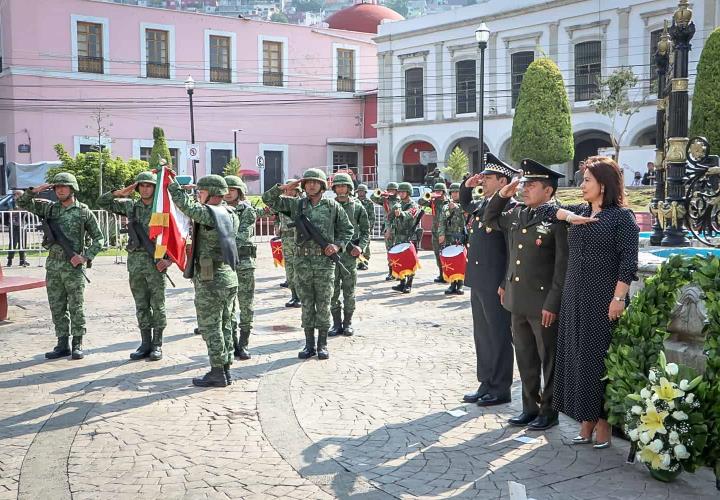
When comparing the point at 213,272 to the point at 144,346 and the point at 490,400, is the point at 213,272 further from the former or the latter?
the point at 490,400

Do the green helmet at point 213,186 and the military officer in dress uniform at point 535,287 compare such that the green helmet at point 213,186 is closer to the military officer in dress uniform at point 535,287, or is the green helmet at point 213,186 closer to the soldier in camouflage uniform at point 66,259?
the soldier in camouflage uniform at point 66,259

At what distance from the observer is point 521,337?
6.11 meters

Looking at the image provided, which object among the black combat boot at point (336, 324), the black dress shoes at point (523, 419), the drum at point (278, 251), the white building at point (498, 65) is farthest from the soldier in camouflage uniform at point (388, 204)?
the white building at point (498, 65)

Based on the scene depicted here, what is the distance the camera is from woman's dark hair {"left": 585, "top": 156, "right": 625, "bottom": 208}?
211 inches

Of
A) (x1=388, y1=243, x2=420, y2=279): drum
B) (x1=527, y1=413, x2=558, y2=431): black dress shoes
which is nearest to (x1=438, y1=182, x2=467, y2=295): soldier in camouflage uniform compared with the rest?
(x1=388, y1=243, x2=420, y2=279): drum

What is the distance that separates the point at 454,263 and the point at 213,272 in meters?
6.09

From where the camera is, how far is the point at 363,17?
48062mm

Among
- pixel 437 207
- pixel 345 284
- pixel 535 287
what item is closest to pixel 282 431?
pixel 535 287

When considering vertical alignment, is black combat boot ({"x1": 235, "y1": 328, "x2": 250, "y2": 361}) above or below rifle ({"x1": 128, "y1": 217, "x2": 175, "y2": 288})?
below

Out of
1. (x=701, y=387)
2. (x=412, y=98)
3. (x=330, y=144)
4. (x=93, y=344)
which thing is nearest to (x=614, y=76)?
(x=412, y=98)

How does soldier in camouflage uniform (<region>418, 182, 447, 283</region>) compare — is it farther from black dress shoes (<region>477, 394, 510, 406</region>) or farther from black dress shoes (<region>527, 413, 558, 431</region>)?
black dress shoes (<region>527, 413, 558, 431</region>)

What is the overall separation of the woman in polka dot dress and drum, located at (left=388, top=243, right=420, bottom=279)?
7.50 m

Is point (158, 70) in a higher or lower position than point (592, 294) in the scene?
higher

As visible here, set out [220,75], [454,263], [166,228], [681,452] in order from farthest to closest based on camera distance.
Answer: [220,75]
[454,263]
[166,228]
[681,452]
